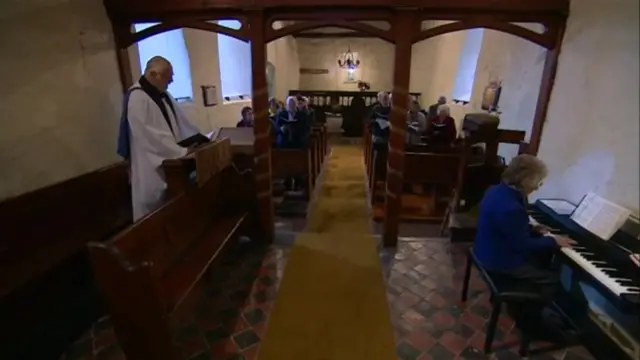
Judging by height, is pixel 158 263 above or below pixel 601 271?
below

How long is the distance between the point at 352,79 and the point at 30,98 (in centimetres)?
1013

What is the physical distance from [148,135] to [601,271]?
104 inches

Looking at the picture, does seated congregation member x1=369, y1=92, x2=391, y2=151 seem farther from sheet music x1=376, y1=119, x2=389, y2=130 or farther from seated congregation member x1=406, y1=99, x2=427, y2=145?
seated congregation member x1=406, y1=99, x2=427, y2=145

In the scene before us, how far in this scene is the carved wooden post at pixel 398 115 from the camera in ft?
9.04

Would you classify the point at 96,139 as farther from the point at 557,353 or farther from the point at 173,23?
the point at 557,353

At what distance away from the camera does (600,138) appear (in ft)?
6.16

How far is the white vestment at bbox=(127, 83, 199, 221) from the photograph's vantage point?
224 centimetres

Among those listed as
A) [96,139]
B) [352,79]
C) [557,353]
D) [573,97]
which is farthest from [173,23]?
[352,79]

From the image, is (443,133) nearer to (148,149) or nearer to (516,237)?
(516,237)

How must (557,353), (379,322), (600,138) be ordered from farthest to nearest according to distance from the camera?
1. (379,322)
2. (557,353)
3. (600,138)

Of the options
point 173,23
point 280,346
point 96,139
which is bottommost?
point 280,346

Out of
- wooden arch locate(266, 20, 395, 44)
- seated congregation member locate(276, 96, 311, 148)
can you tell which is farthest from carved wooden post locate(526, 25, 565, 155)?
seated congregation member locate(276, 96, 311, 148)

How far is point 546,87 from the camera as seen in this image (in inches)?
111

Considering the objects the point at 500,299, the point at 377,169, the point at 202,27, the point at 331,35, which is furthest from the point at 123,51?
the point at 331,35
